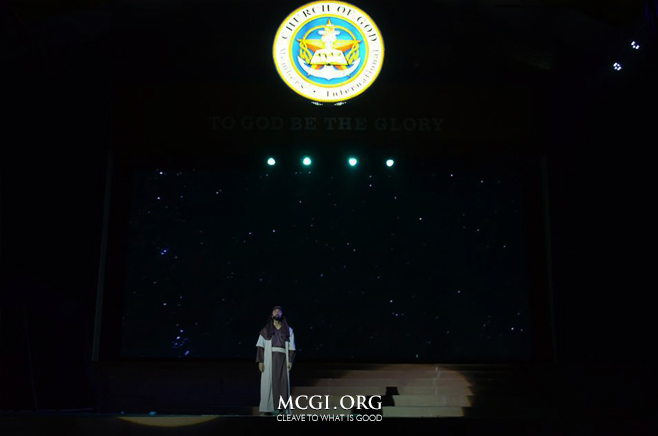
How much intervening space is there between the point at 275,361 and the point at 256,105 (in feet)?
12.7

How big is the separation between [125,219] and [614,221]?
23.6 feet

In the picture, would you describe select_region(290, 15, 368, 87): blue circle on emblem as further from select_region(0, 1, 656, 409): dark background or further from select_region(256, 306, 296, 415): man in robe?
select_region(256, 306, 296, 415): man in robe

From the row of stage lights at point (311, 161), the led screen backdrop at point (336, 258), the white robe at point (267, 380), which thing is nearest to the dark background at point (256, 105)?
the led screen backdrop at point (336, 258)

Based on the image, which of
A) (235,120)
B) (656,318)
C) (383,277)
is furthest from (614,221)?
(235,120)

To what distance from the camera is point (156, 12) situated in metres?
10.1

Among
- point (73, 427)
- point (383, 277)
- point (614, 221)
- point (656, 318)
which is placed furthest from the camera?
point (383, 277)

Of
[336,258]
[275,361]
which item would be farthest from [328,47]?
[275,361]

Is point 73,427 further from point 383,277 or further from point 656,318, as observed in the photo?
point 656,318

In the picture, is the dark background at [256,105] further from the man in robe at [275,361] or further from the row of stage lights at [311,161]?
the man in robe at [275,361]

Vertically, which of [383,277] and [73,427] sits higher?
[383,277]

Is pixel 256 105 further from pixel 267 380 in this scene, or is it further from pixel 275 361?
pixel 267 380

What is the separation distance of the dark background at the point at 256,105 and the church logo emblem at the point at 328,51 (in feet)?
3.70

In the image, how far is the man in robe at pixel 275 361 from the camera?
26.9 ft

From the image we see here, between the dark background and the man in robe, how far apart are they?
230cm
